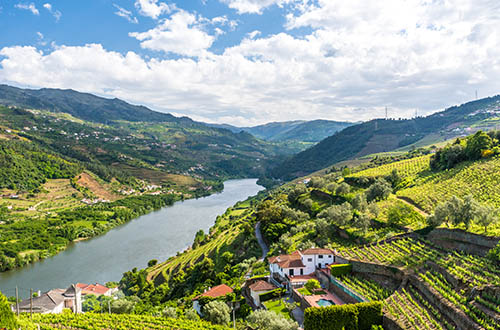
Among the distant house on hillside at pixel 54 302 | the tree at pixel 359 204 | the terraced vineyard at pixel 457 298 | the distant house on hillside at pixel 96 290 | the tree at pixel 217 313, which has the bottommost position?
the distant house on hillside at pixel 96 290

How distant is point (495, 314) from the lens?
1489cm

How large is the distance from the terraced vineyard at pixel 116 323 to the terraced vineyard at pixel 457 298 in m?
14.3

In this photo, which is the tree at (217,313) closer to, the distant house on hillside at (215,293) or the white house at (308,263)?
the distant house on hillside at (215,293)

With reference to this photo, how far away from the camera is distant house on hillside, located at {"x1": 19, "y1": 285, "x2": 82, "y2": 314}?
3173 centimetres

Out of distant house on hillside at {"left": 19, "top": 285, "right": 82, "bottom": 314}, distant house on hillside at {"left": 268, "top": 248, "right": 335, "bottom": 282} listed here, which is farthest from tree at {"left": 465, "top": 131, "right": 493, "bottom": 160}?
distant house on hillside at {"left": 19, "top": 285, "right": 82, "bottom": 314}

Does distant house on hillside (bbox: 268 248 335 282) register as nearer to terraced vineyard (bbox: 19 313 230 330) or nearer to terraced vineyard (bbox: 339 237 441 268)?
terraced vineyard (bbox: 339 237 441 268)

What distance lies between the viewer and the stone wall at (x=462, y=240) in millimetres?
20219

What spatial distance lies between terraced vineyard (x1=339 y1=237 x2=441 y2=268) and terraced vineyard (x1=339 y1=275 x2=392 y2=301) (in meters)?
1.65

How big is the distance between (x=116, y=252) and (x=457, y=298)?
213 feet

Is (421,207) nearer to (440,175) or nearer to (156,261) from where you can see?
(440,175)

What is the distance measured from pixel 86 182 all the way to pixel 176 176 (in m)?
46.6

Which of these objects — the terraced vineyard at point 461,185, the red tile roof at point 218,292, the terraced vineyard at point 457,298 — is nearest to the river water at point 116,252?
the red tile roof at point 218,292

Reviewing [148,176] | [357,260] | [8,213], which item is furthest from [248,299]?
[148,176]

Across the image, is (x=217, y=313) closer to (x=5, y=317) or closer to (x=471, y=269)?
(x=5, y=317)
